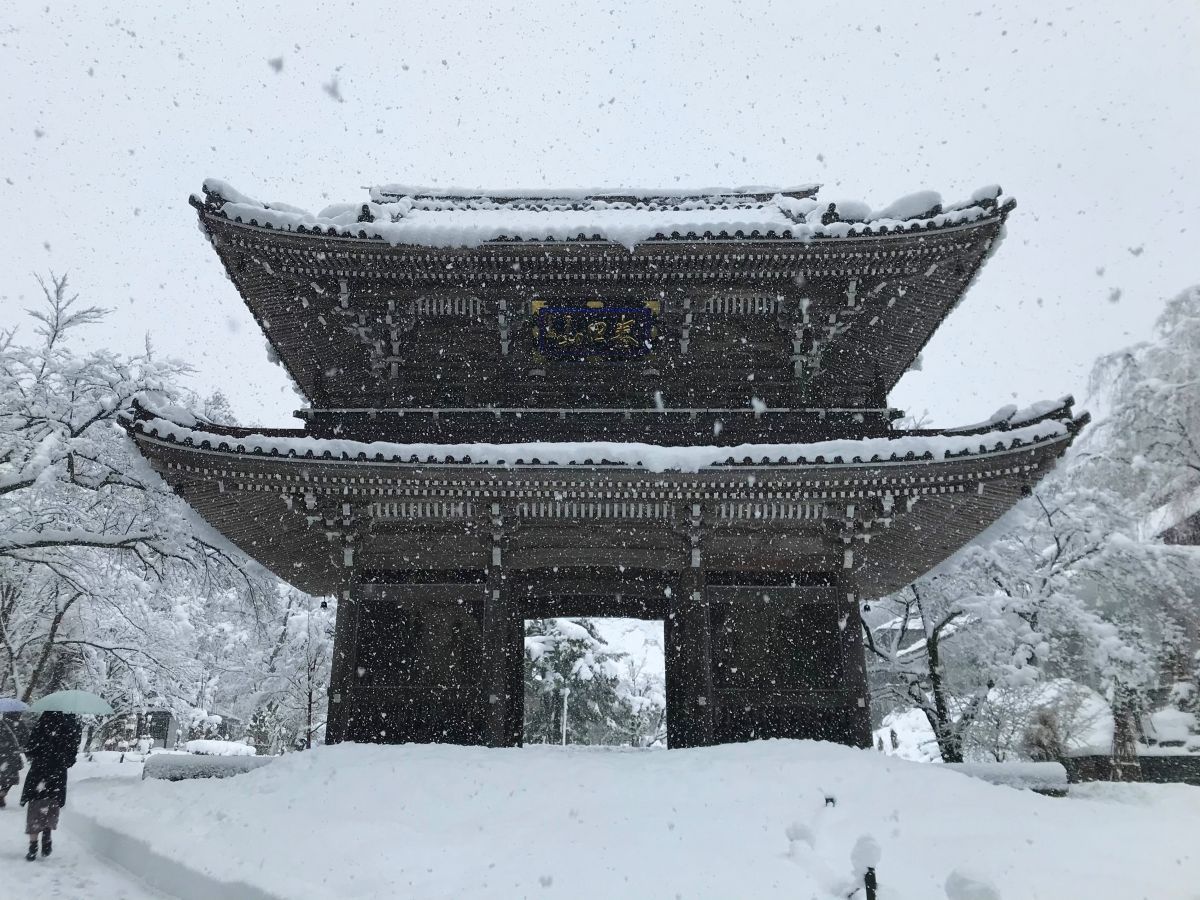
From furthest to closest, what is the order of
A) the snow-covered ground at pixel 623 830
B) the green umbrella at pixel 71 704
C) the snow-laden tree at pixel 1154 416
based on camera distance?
the snow-laden tree at pixel 1154 416
the green umbrella at pixel 71 704
the snow-covered ground at pixel 623 830

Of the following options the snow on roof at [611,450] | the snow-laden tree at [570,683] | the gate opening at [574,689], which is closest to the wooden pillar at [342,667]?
the snow on roof at [611,450]

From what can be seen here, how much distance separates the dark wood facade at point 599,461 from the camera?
9.51 m

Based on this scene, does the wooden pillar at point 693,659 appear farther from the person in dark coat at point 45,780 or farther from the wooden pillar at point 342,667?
the person in dark coat at point 45,780

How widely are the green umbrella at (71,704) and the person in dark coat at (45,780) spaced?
47cm

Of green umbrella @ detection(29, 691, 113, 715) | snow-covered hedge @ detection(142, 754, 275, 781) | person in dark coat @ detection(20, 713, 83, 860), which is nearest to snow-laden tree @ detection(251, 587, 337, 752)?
snow-covered hedge @ detection(142, 754, 275, 781)

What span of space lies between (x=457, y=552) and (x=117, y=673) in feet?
69.4

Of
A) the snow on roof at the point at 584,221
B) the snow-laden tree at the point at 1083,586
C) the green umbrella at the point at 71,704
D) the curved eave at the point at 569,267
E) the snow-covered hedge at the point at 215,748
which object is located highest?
the snow on roof at the point at 584,221

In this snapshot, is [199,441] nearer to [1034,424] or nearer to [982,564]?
[1034,424]

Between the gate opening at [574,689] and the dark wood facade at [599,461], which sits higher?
the dark wood facade at [599,461]

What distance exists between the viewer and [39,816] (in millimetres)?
8031

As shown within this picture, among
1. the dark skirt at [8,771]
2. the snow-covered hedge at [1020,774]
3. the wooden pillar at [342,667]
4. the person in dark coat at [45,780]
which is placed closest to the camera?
the person in dark coat at [45,780]

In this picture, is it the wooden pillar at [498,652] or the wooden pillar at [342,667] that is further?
the wooden pillar at [342,667]

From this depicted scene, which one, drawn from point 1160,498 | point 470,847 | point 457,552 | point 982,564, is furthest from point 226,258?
point 1160,498

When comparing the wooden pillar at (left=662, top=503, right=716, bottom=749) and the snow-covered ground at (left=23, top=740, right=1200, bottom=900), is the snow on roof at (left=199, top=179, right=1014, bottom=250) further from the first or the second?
the snow-covered ground at (left=23, top=740, right=1200, bottom=900)
